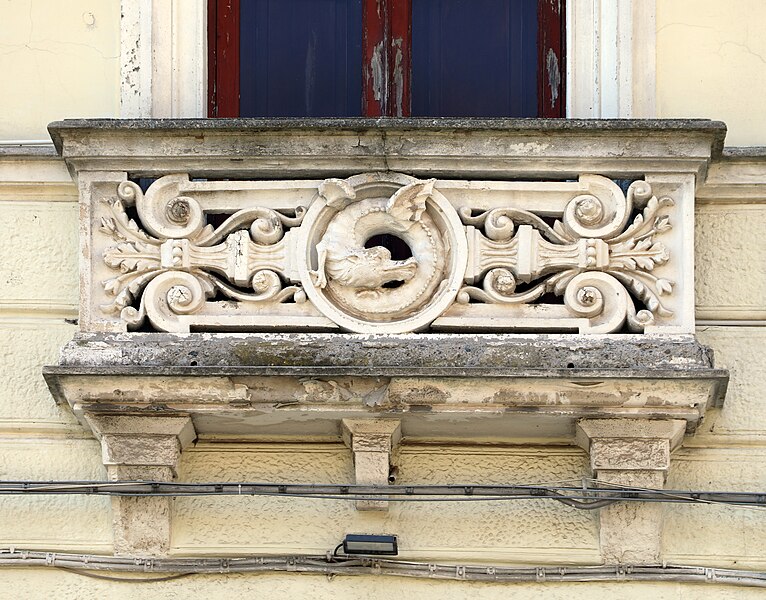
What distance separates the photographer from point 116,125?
7348 mm

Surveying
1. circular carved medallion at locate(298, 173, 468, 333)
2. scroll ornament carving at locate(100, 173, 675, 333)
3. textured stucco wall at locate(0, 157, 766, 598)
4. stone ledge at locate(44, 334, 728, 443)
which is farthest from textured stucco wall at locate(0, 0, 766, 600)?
circular carved medallion at locate(298, 173, 468, 333)

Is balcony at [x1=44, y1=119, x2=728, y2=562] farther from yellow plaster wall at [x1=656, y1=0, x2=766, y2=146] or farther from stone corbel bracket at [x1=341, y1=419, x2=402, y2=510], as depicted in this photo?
yellow plaster wall at [x1=656, y1=0, x2=766, y2=146]

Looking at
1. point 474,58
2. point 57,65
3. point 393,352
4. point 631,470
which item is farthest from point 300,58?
point 631,470

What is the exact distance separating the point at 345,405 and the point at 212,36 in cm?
196

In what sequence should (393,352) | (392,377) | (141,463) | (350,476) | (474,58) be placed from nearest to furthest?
(392,377)
(393,352)
(141,463)
(350,476)
(474,58)

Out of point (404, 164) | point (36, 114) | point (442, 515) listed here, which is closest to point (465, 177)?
point (404, 164)

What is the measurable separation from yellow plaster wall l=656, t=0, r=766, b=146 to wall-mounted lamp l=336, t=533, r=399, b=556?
2.26 meters

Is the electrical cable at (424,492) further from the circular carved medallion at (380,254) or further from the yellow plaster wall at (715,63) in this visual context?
the yellow plaster wall at (715,63)

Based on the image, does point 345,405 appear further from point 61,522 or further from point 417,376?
point 61,522

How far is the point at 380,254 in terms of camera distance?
23.9 ft

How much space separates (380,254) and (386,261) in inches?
1.5

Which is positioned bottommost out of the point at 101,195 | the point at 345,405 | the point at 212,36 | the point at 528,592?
the point at 528,592

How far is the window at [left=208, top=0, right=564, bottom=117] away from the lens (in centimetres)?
795

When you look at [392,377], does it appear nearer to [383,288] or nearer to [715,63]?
[383,288]
